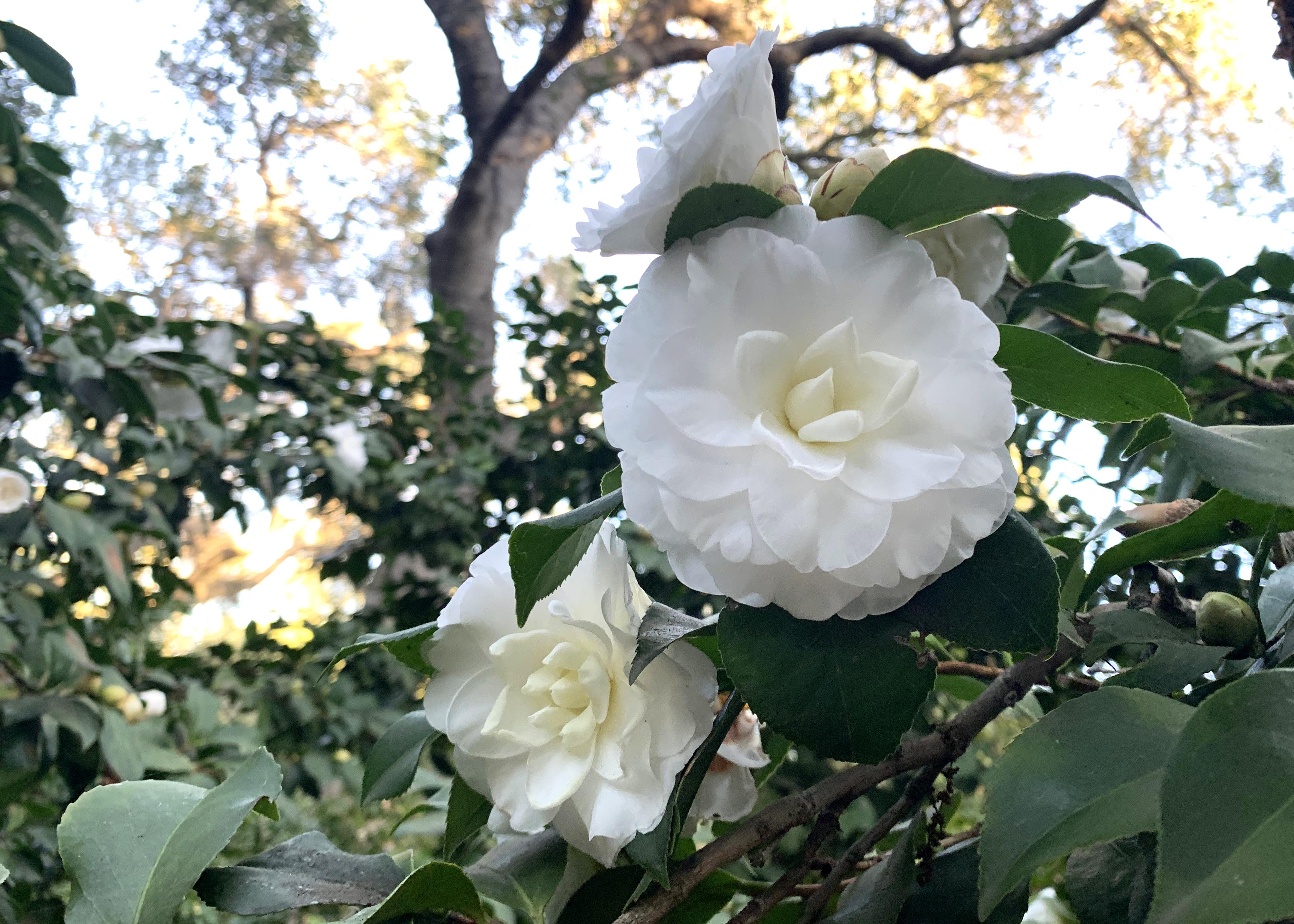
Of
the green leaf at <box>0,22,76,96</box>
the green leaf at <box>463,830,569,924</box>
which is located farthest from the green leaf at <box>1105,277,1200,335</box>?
the green leaf at <box>0,22,76,96</box>

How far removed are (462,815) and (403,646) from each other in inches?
3.0

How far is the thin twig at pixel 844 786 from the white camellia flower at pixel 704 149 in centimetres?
20

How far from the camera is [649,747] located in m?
0.30

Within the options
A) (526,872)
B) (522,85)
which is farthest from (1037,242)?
(522,85)

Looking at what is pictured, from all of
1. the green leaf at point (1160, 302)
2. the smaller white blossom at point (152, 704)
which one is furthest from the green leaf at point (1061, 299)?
the smaller white blossom at point (152, 704)

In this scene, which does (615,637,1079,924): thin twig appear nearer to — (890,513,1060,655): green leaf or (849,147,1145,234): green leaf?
(890,513,1060,655): green leaf

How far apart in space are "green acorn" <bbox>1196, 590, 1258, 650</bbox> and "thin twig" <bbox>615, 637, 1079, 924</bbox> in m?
0.04

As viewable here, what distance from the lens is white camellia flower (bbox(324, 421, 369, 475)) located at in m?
1.35

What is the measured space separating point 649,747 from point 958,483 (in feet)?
0.47

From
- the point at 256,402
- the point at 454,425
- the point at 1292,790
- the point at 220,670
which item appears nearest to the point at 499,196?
the point at 454,425

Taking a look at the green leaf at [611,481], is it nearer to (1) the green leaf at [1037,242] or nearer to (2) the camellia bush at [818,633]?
(2) the camellia bush at [818,633]

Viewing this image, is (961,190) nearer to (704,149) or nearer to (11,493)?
(704,149)

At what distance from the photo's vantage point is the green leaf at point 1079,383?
0.27 meters

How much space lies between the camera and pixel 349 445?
137cm
